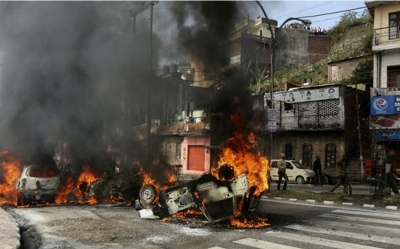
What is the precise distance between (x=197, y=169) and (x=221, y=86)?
18.5 m

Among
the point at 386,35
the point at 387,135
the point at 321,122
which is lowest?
the point at 387,135

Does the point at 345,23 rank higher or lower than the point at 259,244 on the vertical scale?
higher

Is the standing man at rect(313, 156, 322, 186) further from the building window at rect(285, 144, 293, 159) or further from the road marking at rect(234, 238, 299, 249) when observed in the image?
the road marking at rect(234, 238, 299, 249)

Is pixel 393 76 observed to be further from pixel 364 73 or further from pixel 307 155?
pixel 307 155

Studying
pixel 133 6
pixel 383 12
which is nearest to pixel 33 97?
pixel 133 6

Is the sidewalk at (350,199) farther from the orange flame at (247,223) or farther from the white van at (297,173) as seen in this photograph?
the white van at (297,173)

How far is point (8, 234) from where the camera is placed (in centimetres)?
654

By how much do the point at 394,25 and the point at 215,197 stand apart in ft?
60.2

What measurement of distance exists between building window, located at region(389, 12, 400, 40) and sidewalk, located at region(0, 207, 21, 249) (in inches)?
828

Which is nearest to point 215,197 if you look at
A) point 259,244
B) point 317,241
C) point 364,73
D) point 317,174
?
point 259,244

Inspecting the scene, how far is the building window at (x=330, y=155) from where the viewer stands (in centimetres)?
2250

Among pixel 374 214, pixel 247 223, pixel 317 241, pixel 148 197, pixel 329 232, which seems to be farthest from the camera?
pixel 374 214

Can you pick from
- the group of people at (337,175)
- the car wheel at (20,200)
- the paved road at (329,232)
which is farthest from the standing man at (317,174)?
the car wheel at (20,200)

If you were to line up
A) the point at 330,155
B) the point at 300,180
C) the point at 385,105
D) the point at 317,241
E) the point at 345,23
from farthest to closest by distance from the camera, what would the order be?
the point at 345,23 < the point at 330,155 < the point at 300,180 < the point at 385,105 < the point at 317,241
